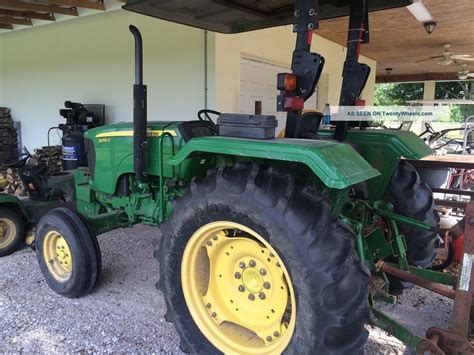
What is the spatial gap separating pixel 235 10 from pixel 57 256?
210 cm

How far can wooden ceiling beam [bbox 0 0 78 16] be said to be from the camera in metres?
5.68

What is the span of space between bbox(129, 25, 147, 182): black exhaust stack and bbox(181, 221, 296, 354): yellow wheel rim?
0.81 m

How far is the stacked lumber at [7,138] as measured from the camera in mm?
7916

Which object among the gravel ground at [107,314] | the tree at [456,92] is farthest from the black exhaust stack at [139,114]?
the tree at [456,92]

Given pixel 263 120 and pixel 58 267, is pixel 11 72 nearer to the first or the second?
pixel 58 267

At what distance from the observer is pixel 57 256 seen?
2812 millimetres

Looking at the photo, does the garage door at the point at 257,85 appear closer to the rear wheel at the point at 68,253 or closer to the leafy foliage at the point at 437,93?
the rear wheel at the point at 68,253

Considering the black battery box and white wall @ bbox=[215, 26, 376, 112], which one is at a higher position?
white wall @ bbox=[215, 26, 376, 112]

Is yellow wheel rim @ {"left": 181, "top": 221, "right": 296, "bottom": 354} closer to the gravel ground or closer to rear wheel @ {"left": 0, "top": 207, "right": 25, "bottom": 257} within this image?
the gravel ground

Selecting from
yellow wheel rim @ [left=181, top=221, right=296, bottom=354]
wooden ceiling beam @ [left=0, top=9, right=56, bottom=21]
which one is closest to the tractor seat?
yellow wheel rim @ [left=181, top=221, right=296, bottom=354]

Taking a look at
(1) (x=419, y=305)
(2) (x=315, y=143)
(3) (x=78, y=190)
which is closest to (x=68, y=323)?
Answer: (3) (x=78, y=190)

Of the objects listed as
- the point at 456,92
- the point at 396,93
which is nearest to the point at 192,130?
the point at 456,92

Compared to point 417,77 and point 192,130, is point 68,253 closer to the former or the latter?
point 192,130

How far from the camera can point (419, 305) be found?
2.71m
